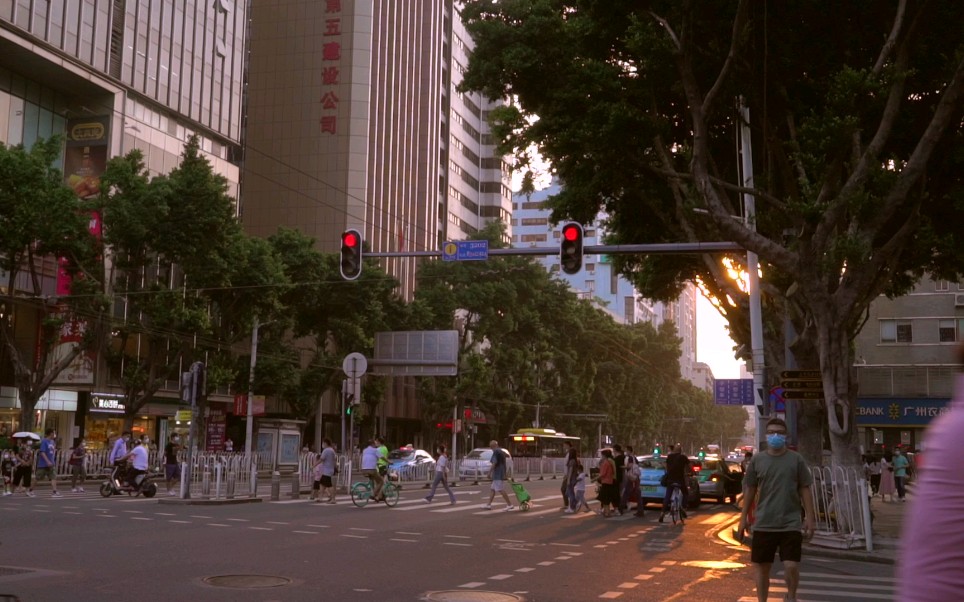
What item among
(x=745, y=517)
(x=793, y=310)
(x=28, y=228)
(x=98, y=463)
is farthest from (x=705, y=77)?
(x=98, y=463)

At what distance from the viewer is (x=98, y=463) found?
35531 millimetres

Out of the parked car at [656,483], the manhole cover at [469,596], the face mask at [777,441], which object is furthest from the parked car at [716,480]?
the face mask at [777,441]

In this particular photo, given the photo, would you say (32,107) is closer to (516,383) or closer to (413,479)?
(413,479)

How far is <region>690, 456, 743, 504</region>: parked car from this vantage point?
31797mm

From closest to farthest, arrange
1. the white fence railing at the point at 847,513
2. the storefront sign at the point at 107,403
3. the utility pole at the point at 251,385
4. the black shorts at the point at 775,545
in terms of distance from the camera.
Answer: the black shorts at the point at 775,545 < the white fence railing at the point at 847,513 < the utility pole at the point at 251,385 < the storefront sign at the point at 107,403

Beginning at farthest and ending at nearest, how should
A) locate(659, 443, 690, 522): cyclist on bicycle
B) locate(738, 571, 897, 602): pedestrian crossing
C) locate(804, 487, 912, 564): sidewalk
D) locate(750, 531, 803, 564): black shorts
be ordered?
locate(659, 443, 690, 522): cyclist on bicycle
locate(804, 487, 912, 564): sidewalk
locate(738, 571, 897, 602): pedestrian crossing
locate(750, 531, 803, 564): black shorts

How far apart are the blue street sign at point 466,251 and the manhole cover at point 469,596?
1016 centimetres

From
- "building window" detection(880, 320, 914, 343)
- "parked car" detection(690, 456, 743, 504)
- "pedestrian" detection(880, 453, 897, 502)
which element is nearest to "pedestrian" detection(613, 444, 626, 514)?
"parked car" detection(690, 456, 743, 504)

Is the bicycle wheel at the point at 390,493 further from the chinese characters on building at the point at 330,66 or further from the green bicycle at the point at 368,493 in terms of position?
the chinese characters on building at the point at 330,66

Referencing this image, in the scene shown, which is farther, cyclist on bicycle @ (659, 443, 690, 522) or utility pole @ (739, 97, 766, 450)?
cyclist on bicycle @ (659, 443, 690, 522)

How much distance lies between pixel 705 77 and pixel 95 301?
2498cm

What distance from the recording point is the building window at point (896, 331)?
A: 4944 cm

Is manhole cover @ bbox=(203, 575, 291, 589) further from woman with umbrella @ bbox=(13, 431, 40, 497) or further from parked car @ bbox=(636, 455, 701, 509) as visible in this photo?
woman with umbrella @ bbox=(13, 431, 40, 497)

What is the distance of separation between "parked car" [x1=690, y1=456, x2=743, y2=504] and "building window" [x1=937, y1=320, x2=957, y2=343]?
21.4m
